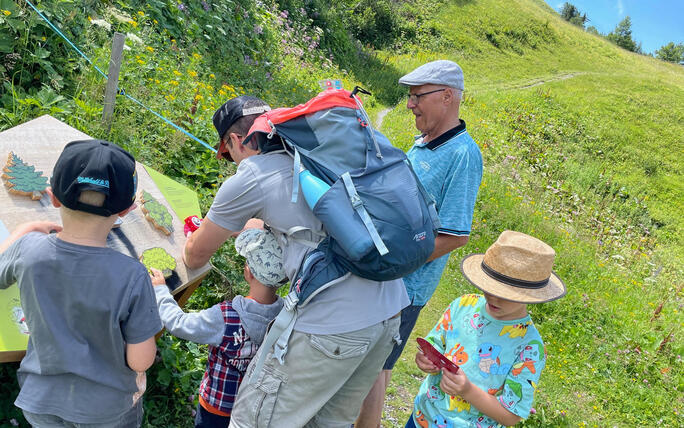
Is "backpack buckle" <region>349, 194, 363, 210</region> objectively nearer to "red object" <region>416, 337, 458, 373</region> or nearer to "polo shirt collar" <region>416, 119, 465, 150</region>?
"red object" <region>416, 337, 458, 373</region>

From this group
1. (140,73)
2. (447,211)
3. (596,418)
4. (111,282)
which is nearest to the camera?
(111,282)

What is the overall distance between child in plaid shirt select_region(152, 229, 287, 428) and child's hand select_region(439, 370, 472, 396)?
94cm

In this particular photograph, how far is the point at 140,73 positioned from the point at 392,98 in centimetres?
1442

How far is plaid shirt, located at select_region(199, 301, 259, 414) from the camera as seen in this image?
2537 mm

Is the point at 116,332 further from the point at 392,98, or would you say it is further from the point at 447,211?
the point at 392,98

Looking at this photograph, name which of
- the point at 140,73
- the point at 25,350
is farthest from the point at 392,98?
the point at 25,350

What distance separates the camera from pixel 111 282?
6.38 ft

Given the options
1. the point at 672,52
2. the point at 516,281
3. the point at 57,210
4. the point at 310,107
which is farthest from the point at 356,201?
the point at 672,52

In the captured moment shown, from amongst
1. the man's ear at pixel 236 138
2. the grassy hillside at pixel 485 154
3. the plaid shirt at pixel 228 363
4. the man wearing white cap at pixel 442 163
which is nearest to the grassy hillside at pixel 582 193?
the grassy hillside at pixel 485 154

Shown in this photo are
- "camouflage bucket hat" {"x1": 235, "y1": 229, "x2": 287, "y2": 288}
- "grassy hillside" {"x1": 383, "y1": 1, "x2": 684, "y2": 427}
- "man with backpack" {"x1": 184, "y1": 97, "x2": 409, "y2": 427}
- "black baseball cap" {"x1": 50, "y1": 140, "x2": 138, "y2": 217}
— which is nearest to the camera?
"black baseball cap" {"x1": 50, "y1": 140, "x2": 138, "y2": 217}

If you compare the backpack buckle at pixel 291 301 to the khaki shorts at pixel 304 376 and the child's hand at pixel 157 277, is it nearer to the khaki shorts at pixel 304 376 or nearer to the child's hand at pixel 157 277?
the khaki shorts at pixel 304 376

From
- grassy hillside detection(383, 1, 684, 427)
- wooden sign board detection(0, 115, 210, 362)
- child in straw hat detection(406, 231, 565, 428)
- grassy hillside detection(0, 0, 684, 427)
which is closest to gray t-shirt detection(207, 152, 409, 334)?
child in straw hat detection(406, 231, 565, 428)

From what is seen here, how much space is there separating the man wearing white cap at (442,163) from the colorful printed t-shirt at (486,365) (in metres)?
0.51

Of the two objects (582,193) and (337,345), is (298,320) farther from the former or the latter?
(582,193)
